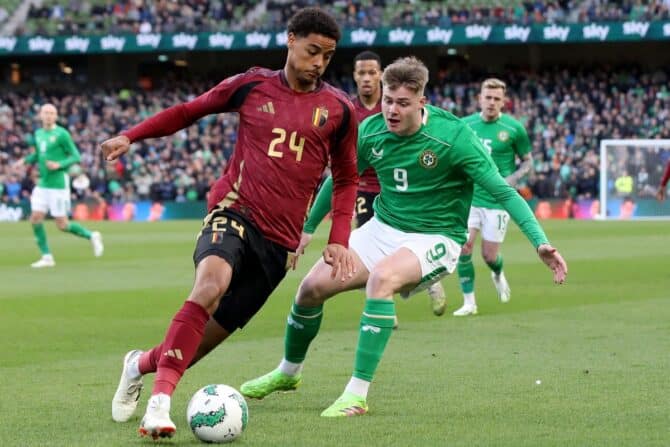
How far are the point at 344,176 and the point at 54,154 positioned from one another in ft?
44.4

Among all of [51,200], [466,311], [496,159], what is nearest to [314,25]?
[466,311]

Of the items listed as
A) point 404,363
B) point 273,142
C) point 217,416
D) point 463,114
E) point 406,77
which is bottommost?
point 463,114

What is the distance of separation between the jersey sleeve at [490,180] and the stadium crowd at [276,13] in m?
36.6

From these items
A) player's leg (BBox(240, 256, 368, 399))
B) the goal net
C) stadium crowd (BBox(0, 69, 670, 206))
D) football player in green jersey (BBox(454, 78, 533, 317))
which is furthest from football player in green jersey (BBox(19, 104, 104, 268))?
stadium crowd (BBox(0, 69, 670, 206))

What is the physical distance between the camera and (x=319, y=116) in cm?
670

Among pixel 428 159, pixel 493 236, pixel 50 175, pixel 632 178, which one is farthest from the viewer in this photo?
pixel 632 178

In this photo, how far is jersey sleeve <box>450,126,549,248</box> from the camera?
280 inches

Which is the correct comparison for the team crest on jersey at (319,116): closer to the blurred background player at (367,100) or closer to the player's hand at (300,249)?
the player's hand at (300,249)

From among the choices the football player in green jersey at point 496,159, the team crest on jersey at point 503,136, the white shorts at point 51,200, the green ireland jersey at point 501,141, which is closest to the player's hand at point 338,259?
the football player in green jersey at point 496,159

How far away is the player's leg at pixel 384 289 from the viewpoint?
699 cm

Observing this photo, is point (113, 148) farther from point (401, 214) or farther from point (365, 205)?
point (365, 205)

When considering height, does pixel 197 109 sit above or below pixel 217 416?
above

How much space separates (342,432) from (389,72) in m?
2.20

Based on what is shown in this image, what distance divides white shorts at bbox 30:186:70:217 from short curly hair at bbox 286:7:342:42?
13882 millimetres
